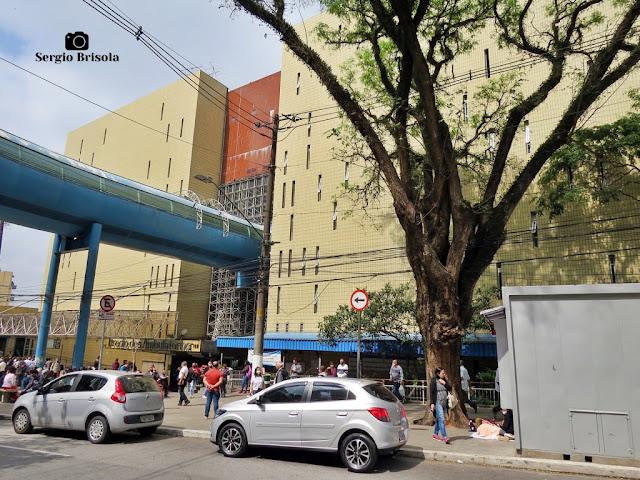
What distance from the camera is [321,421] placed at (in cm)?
816

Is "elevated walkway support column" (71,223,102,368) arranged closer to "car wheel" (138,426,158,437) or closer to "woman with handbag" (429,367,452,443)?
"car wheel" (138,426,158,437)

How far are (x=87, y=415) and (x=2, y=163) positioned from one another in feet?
52.4

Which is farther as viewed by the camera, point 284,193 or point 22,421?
point 284,193

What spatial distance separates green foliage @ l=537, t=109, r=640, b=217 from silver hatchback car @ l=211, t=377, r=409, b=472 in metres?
12.6

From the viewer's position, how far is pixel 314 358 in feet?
92.9

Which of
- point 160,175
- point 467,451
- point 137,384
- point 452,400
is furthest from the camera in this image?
point 160,175

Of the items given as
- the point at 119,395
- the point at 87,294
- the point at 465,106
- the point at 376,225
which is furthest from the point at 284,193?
the point at 119,395

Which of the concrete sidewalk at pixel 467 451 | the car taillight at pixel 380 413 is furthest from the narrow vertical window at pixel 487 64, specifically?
the car taillight at pixel 380 413

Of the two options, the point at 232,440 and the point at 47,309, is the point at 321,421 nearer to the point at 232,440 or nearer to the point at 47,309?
the point at 232,440

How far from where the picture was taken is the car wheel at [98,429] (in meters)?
9.81

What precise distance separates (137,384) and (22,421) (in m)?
3.00

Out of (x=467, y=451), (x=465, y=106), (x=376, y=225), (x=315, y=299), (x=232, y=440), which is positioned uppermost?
(x=465, y=106)

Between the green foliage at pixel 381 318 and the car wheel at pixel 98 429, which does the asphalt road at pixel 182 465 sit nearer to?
the car wheel at pixel 98 429

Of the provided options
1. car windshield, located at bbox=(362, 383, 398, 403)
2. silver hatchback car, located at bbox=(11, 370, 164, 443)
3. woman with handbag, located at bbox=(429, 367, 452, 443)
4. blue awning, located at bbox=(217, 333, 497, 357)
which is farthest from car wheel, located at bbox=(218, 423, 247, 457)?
blue awning, located at bbox=(217, 333, 497, 357)
